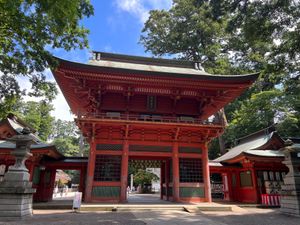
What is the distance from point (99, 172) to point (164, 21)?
2827 cm

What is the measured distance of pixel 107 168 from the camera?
1391cm

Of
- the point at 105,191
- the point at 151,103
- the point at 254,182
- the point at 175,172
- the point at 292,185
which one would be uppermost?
the point at 151,103

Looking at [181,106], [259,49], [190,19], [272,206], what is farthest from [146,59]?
[259,49]

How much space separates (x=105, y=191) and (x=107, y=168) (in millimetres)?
1325

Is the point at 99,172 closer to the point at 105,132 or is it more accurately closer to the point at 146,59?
the point at 105,132

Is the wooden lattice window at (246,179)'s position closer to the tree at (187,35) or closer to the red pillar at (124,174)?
the red pillar at (124,174)

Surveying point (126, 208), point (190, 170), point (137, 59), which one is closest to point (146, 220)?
point (126, 208)

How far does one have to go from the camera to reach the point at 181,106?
53.2 feet

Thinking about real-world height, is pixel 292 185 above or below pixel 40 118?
below

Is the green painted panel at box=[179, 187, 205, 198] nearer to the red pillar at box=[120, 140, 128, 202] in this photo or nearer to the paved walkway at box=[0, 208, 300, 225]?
the red pillar at box=[120, 140, 128, 202]

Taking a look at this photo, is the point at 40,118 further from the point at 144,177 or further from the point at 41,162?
A: the point at 41,162

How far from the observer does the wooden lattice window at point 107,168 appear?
1376 centimetres

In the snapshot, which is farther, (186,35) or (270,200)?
(186,35)

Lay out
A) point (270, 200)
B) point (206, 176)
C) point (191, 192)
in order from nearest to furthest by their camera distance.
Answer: point (191, 192), point (206, 176), point (270, 200)
